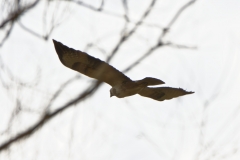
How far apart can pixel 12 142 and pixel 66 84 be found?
69 centimetres

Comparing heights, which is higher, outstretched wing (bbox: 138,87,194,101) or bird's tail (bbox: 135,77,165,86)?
outstretched wing (bbox: 138,87,194,101)

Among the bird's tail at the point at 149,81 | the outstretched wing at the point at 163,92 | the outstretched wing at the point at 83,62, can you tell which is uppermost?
the outstretched wing at the point at 83,62

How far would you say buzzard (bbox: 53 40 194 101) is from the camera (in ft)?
1.87

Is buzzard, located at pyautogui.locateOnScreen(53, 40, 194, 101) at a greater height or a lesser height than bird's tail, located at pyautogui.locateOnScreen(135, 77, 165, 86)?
greater

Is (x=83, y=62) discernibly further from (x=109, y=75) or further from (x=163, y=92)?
(x=163, y=92)

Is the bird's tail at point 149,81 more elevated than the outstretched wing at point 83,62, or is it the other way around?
the outstretched wing at point 83,62

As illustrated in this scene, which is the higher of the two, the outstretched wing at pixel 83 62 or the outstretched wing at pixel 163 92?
the outstretched wing at pixel 83 62

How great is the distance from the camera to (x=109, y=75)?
0.59m

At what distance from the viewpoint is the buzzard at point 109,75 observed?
0.57 meters

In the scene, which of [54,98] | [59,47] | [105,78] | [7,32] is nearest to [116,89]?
[105,78]

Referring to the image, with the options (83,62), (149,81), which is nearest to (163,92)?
(149,81)

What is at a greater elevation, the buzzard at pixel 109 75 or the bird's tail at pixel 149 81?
the buzzard at pixel 109 75

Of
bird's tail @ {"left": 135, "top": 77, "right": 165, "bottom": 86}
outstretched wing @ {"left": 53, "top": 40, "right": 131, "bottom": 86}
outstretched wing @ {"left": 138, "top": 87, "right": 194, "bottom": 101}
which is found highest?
outstretched wing @ {"left": 53, "top": 40, "right": 131, "bottom": 86}

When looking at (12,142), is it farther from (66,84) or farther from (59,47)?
(59,47)
